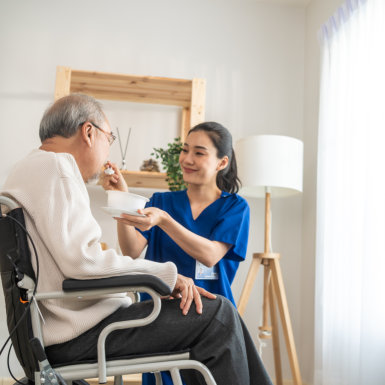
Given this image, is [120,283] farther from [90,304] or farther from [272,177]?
[272,177]

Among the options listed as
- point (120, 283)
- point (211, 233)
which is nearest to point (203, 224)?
point (211, 233)

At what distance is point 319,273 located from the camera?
285cm

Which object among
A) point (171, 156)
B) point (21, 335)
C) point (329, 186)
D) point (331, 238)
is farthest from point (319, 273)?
point (21, 335)

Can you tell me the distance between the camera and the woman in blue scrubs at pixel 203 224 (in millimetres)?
1707

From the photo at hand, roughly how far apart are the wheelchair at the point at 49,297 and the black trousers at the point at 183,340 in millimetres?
25

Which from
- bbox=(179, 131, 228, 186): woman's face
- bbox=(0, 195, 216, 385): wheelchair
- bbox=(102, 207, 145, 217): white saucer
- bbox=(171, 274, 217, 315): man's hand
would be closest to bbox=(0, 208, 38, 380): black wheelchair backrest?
bbox=(0, 195, 216, 385): wheelchair

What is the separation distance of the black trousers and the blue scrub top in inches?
22.3

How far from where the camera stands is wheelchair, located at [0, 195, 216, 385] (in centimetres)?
107

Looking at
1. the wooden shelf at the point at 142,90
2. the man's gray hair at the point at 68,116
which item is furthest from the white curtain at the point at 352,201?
the man's gray hair at the point at 68,116

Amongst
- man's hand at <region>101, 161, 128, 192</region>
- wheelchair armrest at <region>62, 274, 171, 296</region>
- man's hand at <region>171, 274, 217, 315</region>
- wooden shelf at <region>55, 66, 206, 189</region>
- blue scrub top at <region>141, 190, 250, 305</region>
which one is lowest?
man's hand at <region>171, 274, 217, 315</region>

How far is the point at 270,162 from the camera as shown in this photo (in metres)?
2.84

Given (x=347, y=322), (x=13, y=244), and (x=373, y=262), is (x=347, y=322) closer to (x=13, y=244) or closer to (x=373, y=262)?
(x=373, y=262)

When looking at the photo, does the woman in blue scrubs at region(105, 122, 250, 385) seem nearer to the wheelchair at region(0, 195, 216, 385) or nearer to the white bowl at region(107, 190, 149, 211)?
the white bowl at region(107, 190, 149, 211)

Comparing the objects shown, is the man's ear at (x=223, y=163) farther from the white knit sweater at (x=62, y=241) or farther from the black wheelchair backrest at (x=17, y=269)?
the black wheelchair backrest at (x=17, y=269)
